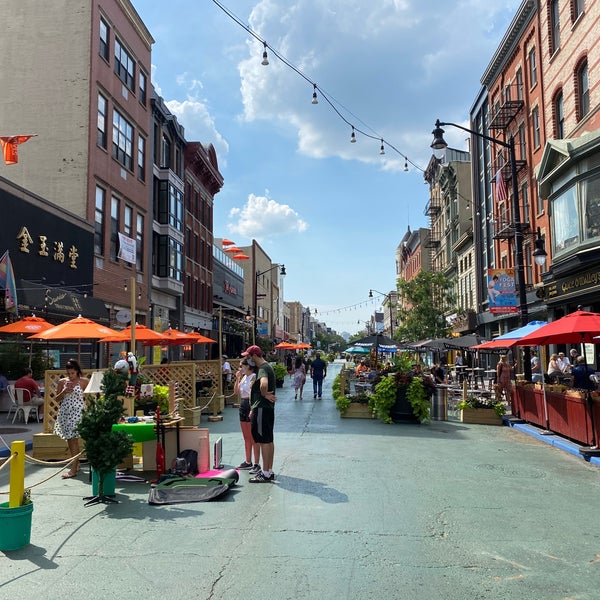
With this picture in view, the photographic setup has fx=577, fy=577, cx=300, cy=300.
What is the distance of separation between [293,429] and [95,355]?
13331 millimetres

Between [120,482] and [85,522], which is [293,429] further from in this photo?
[85,522]

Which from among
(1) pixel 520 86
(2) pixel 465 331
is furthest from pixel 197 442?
(2) pixel 465 331

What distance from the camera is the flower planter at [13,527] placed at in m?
5.33

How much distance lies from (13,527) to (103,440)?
5.86 ft

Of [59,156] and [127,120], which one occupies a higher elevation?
[127,120]

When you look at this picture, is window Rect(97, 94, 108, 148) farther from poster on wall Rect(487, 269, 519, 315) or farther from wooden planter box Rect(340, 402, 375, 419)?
poster on wall Rect(487, 269, 519, 315)

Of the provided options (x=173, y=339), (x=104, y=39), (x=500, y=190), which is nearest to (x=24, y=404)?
(x=173, y=339)

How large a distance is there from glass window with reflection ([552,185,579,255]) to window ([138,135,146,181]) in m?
20.0

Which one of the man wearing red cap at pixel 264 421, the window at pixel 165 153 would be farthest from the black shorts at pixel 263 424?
the window at pixel 165 153

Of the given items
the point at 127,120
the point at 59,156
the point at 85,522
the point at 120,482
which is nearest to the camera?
the point at 85,522

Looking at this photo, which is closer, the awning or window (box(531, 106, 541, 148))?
the awning

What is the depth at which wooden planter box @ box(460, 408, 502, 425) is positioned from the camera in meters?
15.4

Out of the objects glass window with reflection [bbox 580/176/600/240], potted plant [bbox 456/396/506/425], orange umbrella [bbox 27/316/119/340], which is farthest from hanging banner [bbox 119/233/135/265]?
glass window with reflection [bbox 580/176/600/240]

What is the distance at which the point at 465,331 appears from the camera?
42375mm
